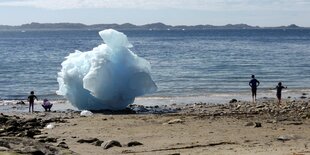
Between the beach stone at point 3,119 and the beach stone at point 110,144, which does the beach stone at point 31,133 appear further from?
the beach stone at point 3,119

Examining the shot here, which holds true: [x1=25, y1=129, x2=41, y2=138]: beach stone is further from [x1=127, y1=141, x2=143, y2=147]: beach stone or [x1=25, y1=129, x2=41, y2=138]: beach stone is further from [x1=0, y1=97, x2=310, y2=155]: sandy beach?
[x1=127, y1=141, x2=143, y2=147]: beach stone

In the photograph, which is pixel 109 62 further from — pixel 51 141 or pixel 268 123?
pixel 51 141

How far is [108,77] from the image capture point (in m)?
28.4

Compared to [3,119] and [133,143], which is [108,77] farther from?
[133,143]

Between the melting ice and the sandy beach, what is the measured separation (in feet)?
3.61

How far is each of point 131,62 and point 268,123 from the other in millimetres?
9544

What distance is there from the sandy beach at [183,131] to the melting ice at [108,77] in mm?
1100

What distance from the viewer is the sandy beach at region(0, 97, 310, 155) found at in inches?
609

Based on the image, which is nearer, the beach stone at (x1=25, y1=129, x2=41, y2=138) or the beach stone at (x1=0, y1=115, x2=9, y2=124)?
the beach stone at (x1=25, y1=129, x2=41, y2=138)

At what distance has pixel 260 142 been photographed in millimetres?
16578

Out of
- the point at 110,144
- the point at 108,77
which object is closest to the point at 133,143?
the point at 110,144

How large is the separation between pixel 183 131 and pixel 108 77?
9.50m

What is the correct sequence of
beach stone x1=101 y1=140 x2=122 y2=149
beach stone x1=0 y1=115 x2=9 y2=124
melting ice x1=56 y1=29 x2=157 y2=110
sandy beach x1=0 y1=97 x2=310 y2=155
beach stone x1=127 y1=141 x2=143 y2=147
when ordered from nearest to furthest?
1. sandy beach x1=0 y1=97 x2=310 y2=155
2. beach stone x1=101 y1=140 x2=122 y2=149
3. beach stone x1=127 y1=141 x2=143 y2=147
4. beach stone x1=0 y1=115 x2=9 y2=124
5. melting ice x1=56 y1=29 x2=157 y2=110

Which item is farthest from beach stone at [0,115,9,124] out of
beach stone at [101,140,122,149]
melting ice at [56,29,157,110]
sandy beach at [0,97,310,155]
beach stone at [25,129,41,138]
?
beach stone at [101,140,122,149]
